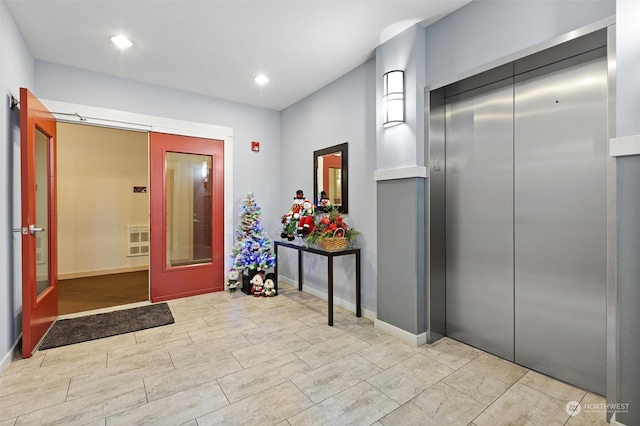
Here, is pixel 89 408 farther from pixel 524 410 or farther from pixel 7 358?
pixel 524 410

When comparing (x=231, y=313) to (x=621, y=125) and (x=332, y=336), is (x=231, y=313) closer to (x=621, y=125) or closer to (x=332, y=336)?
(x=332, y=336)

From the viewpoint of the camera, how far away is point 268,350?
2611 mm

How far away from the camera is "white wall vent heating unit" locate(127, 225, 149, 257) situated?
229 inches

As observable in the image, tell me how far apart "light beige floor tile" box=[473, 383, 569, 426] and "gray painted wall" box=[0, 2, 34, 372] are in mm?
3337

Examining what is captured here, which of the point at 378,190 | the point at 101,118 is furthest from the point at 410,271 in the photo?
the point at 101,118

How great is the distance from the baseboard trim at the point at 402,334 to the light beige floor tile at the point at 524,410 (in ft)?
2.51

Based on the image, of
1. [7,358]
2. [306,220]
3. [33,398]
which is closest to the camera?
[33,398]

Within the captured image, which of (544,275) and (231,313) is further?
Result: (231,313)

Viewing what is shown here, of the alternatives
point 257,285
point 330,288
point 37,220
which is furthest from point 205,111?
point 330,288

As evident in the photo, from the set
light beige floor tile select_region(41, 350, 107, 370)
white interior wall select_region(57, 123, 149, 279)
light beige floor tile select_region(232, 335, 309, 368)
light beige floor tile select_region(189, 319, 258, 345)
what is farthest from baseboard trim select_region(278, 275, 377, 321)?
white interior wall select_region(57, 123, 149, 279)

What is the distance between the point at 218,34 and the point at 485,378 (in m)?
3.54

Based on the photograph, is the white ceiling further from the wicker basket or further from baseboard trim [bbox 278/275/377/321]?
baseboard trim [bbox 278/275/377/321]

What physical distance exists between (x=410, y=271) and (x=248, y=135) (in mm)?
3235

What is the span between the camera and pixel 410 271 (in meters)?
2.74
